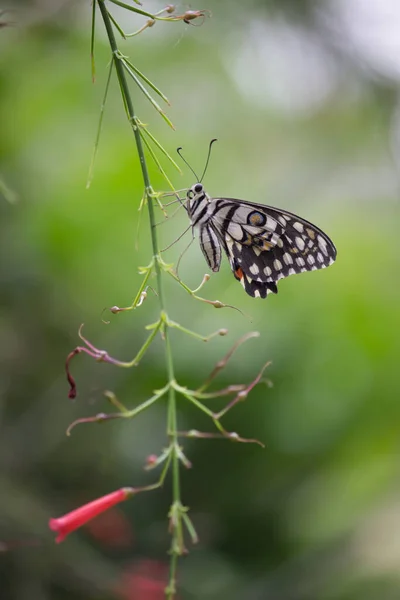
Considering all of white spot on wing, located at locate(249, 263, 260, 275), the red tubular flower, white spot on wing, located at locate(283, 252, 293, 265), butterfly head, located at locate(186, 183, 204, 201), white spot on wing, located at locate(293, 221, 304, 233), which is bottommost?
the red tubular flower

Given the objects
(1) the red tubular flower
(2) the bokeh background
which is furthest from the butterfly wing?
(2) the bokeh background

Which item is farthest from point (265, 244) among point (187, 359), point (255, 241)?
point (187, 359)

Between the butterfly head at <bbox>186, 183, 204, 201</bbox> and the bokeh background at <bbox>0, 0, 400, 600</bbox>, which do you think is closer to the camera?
the butterfly head at <bbox>186, 183, 204, 201</bbox>

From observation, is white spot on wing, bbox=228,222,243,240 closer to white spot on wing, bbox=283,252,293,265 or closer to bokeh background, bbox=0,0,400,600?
white spot on wing, bbox=283,252,293,265

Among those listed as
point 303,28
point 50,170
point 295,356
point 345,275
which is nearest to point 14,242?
point 50,170

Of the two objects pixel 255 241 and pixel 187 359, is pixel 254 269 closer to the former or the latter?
pixel 255 241

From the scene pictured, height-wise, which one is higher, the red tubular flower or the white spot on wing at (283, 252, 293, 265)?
the white spot on wing at (283, 252, 293, 265)

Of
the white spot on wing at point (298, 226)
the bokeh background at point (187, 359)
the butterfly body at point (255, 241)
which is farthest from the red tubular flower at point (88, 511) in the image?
the bokeh background at point (187, 359)

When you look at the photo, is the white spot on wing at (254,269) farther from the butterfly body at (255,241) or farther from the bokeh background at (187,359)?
the bokeh background at (187,359)
